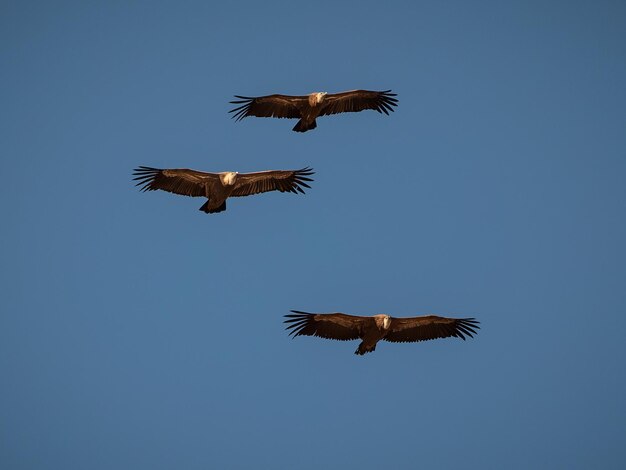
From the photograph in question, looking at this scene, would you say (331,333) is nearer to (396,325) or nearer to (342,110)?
(396,325)

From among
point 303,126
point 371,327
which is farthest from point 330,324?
point 303,126

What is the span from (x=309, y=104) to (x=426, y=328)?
23.9 ft

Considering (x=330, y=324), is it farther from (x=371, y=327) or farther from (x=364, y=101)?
(x=364, y=101)

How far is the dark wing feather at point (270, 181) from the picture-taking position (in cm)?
2461

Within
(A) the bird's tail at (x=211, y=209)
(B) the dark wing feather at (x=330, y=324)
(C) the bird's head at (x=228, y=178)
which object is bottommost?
(B) the dark wing feather at (x=330, y=324)

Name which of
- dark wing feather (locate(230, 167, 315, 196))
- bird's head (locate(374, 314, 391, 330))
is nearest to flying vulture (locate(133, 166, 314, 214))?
dark wing feather (locate(230, 167, 315, 196))

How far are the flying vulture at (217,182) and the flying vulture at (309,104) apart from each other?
160 centimetres

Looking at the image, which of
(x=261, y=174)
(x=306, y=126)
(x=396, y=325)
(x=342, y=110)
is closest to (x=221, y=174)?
(x=261, y=174)

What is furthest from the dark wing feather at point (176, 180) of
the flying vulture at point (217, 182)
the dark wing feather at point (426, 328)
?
the dark wing feather at point (426, 328)

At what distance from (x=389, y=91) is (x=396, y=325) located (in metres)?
7.08

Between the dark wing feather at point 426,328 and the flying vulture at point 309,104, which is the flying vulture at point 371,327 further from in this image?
the flying vulture at point 309,104

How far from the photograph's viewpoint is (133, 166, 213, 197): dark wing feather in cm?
2447

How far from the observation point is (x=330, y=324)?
24.2m

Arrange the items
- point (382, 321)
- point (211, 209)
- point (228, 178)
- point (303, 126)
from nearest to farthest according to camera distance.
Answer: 1. point (382, 321)
2. point (228, 178)
3. point (211, 209)
4. point (303, 126)
